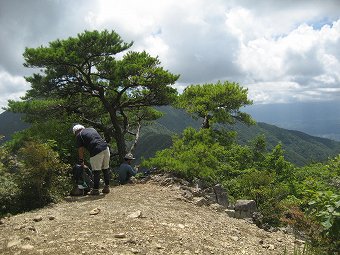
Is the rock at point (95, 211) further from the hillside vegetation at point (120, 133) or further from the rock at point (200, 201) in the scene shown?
the rock at point (200, 201)

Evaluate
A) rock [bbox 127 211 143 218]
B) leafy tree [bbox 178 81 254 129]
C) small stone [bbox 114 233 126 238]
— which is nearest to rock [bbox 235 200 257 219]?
rock [bbox 127 211 143 218]

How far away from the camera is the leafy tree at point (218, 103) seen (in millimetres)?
31312

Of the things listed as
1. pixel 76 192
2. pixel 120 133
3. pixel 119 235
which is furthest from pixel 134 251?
pixel 120 133

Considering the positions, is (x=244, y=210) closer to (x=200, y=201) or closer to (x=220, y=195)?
(x=200, y=201)

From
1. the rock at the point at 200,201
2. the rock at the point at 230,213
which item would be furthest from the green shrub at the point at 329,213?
the rock at the point at 200,201

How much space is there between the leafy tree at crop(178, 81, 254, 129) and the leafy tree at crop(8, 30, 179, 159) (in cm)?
817

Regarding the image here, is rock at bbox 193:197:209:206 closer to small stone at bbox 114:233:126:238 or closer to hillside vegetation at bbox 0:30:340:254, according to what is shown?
hillside vegetation at bbox 0:30:340:254

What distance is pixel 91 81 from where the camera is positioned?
22.9m

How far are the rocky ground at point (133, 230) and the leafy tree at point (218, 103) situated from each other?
20.2 meters

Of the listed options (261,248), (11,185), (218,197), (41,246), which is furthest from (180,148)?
(41,246)

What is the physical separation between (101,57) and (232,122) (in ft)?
48.1

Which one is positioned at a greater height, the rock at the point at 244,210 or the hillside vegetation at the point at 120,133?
the hillside vegetation at the point at 120,133

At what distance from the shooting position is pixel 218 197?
46.2 feet

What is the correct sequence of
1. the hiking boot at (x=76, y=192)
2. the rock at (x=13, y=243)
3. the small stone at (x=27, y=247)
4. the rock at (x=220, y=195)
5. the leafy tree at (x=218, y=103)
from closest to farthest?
the small stone at (x=27, y=247)
the rock at (x=13, y=243)
the hiking boot at (x=76, y=192)
the rock at (x=220, y=195)
the leafy tree at (x=218, y=103)
